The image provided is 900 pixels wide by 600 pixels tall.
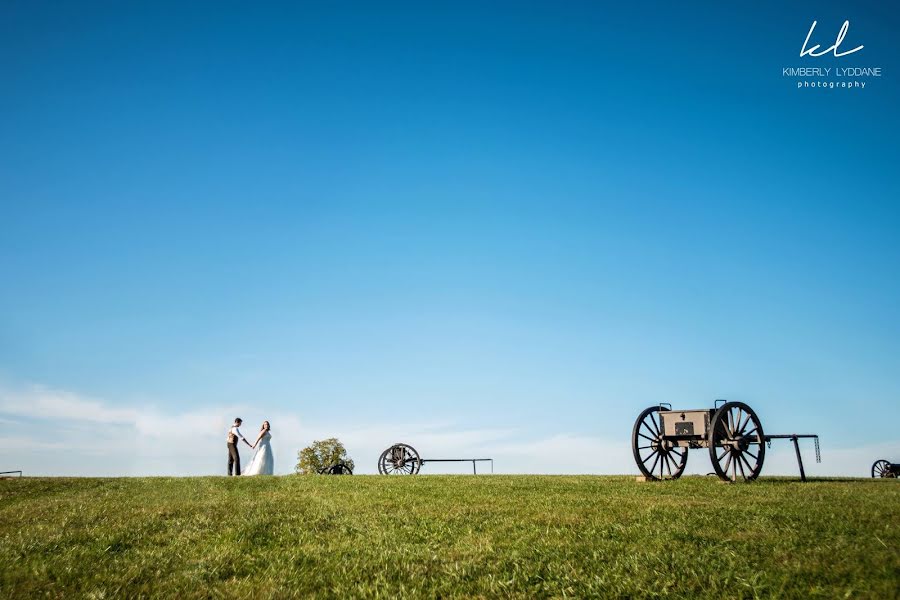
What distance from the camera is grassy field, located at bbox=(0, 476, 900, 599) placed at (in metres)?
6.00

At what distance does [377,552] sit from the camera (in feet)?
24.1

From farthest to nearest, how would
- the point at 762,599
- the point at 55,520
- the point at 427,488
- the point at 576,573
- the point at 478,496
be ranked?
the point at 427,488 < the point at 478,496 < the point at 55,520 < the point at 576,573 < the point at 762,599

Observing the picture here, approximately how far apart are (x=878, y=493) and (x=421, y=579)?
446 inches

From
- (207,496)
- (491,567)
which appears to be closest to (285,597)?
(491,567)

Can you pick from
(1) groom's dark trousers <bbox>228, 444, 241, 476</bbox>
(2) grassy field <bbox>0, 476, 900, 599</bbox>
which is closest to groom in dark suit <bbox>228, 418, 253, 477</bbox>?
(1) groom's dark trousers <bbox>228, 444, 241, 476</bbox>

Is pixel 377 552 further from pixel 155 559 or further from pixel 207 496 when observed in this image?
pixel 207 496

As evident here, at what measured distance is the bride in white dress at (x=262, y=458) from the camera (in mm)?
22844

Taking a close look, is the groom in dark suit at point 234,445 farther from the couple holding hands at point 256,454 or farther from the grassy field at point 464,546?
the grassy field at point 464,546

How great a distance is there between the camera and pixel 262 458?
23.0 metres

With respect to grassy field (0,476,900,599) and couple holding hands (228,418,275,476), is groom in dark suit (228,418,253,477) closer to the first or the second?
couple holding hands (228,418,275,476)

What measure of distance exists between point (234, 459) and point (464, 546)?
17.6 m

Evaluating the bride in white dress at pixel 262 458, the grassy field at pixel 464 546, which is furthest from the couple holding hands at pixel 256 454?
the grassy field at pixel 464 546

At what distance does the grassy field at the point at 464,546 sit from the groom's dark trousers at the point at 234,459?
1046cm

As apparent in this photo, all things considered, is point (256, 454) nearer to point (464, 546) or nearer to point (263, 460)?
point (263, 460)
